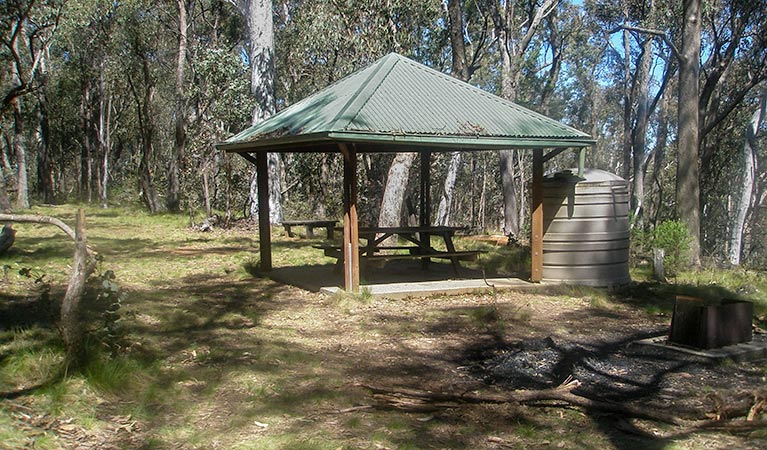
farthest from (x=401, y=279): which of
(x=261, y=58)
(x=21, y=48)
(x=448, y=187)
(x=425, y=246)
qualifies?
(x=21, y=48)

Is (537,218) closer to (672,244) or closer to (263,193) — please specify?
(672,244)

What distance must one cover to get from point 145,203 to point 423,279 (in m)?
19.9

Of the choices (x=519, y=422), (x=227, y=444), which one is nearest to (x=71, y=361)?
(x=227, y=444)

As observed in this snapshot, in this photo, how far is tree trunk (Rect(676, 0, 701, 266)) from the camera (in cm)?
1365

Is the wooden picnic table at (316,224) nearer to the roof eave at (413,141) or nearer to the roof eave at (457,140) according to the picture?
the roof eave at (413,141)

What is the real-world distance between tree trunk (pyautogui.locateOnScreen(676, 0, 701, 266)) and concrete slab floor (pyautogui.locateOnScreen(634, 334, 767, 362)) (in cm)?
733

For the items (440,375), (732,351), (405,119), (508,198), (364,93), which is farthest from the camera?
(508,198)

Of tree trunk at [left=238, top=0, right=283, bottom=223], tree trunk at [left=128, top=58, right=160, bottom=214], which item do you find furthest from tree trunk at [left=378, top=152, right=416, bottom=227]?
tree trunk at [left=128, top=58, right=160, bottom=214]

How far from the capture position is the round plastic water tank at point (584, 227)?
989 centimetres

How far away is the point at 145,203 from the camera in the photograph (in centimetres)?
2759

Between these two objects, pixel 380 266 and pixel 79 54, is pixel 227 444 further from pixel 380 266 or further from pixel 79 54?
pixel 79 54

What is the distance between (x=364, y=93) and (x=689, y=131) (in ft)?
25.6

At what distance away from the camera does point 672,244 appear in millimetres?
11508

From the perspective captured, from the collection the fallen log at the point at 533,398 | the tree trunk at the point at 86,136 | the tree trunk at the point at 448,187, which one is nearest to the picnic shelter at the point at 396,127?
the fallen log at the point at 533,398
